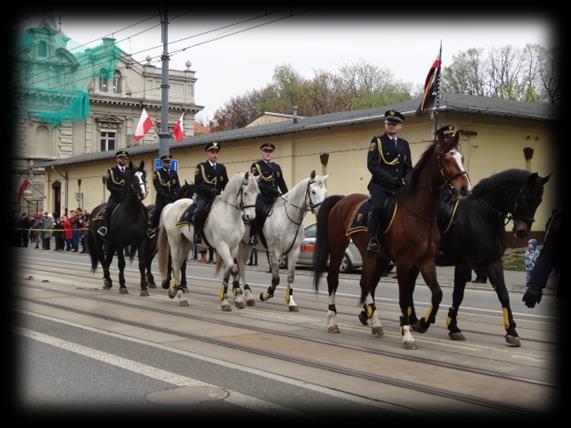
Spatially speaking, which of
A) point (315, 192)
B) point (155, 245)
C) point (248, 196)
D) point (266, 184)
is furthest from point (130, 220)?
point (315, 192)

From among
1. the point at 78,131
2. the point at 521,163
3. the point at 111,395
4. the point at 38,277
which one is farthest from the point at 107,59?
the point at 78,131

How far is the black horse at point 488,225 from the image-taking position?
396 inches

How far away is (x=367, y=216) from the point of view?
33.5ft

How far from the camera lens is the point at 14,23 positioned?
7.80 metres

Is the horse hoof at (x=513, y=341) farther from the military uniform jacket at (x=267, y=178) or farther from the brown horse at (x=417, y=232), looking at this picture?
the military uniform jacket at (x=267, y=178)

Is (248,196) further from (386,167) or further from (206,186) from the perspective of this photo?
(386,167)

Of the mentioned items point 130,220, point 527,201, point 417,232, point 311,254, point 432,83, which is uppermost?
point 432,83

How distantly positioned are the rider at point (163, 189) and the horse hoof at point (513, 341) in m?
9.50

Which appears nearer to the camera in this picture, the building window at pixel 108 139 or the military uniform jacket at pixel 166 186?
the military uniform jacket at pixel 166 186

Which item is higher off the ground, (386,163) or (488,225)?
(386,163)

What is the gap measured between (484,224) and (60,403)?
6528 mm

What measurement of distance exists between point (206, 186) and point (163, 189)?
3.11 meters

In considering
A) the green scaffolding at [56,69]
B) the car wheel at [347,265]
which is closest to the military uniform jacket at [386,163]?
the green scaffolding at [56,69]

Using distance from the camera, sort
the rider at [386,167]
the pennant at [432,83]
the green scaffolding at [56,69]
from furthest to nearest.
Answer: the green scaffolding at [56,69]
the pennant at [432,83]
the rider at [386,167]
